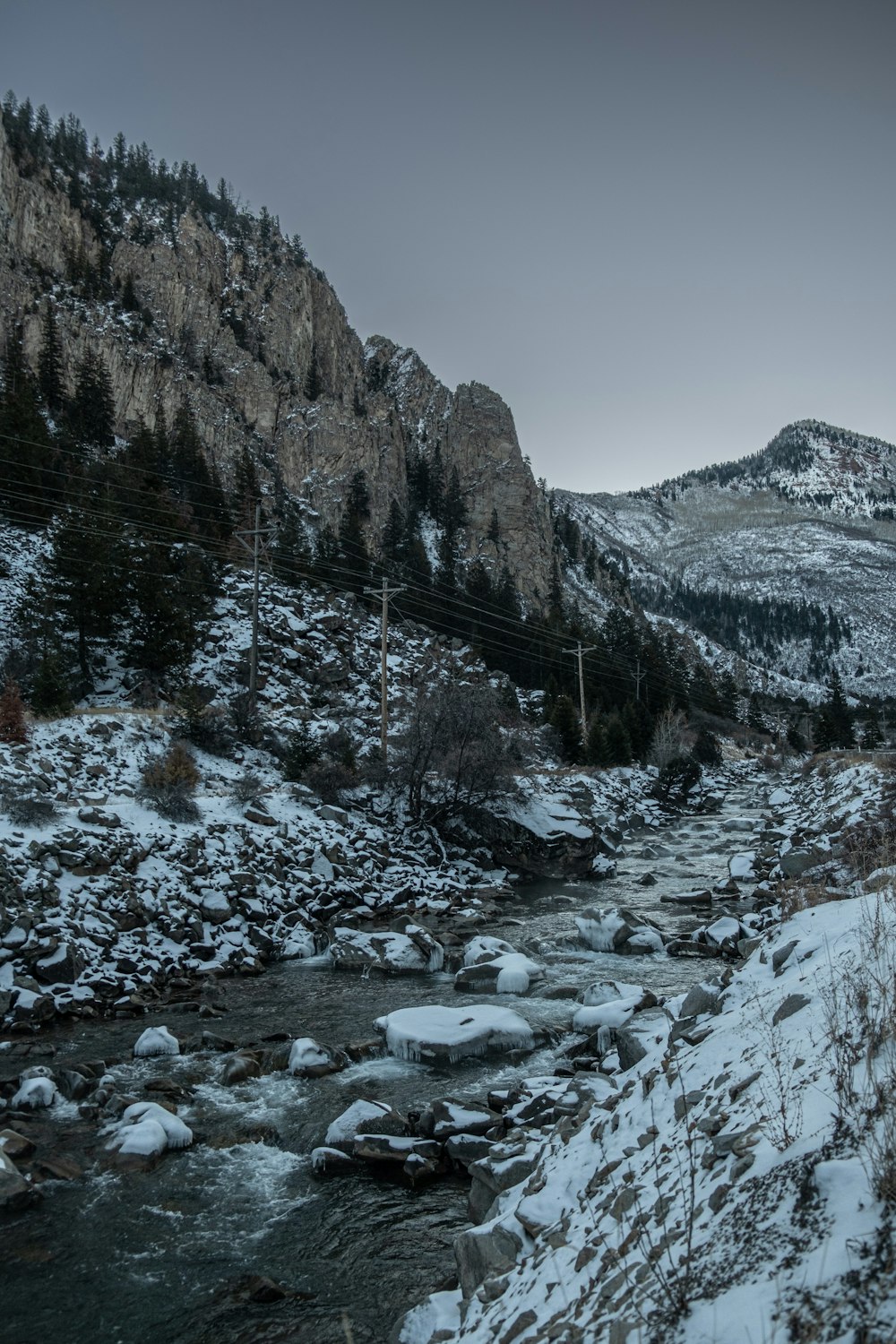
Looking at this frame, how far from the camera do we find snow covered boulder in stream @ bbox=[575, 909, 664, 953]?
649 inches

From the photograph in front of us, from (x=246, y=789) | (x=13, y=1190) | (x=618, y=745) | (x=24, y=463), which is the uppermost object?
(x=24, y=463)

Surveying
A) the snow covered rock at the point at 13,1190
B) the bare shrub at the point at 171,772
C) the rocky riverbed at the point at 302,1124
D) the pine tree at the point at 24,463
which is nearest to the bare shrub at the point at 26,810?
the bare shrub at the point at 171,772

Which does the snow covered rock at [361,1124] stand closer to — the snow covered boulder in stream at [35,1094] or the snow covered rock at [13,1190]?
the snow covered rock at [13,1190]

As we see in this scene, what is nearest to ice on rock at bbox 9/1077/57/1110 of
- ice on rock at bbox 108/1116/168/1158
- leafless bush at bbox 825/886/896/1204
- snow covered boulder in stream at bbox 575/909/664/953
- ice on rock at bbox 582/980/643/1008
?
ice on rock at bbox 108/1116/168/1158

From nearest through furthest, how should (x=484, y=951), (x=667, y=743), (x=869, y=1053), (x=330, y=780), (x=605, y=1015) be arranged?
(x=869, y=1053) → (x=605, y=1015) → (x=484, y=951) → (x=330, y=780) → (x=667, y=743)

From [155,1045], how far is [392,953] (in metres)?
5.92

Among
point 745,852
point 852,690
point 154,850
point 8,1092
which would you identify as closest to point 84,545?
point 154,850

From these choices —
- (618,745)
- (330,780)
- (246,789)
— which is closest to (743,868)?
(330,780)

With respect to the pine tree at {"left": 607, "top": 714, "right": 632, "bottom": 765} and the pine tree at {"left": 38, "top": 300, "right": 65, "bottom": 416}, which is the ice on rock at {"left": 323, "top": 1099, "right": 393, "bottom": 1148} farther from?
the pine tree at {"left": 38, "top": 300, "right": 65, "bottom": 416}

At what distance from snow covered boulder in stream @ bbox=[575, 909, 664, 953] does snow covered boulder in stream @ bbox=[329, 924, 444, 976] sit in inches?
141

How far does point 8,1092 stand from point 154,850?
8.21 m

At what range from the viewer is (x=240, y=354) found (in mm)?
84312

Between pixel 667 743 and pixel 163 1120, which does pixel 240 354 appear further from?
pixel 163 1120

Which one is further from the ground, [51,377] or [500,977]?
[51,377]
